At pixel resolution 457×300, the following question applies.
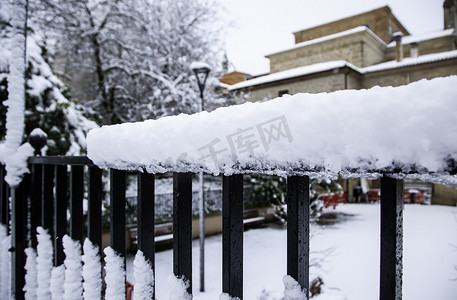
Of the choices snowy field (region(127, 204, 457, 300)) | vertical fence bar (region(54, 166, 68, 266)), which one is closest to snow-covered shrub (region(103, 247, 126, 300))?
vertical fence bar (region(54, 166, 68, 266))

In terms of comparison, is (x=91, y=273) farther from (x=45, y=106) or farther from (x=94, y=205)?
(x=45, y=106)

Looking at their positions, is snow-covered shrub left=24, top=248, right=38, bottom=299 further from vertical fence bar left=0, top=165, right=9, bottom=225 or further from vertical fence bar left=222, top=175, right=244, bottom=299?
vertical fence bar left=222, top=175, right=244, bottom=299

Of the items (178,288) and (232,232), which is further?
(178,288)

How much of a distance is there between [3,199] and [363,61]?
20.9 m

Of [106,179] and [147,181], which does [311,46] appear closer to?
[106,179]

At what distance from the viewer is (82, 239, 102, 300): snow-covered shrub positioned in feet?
3.39

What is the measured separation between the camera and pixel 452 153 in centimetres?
33

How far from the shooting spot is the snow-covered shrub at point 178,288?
76 centimetres

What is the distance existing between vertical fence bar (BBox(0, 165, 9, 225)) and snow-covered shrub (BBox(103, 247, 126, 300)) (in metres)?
1.24

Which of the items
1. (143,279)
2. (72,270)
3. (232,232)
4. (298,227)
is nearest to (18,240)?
(72,270)

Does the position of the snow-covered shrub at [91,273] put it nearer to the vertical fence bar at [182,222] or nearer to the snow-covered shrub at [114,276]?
the snow-covered shrub at [114,276]

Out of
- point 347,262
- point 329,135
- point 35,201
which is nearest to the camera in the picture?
point 329,135

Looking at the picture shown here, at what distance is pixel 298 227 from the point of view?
56 cm

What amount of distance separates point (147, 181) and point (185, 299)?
1.18ft
